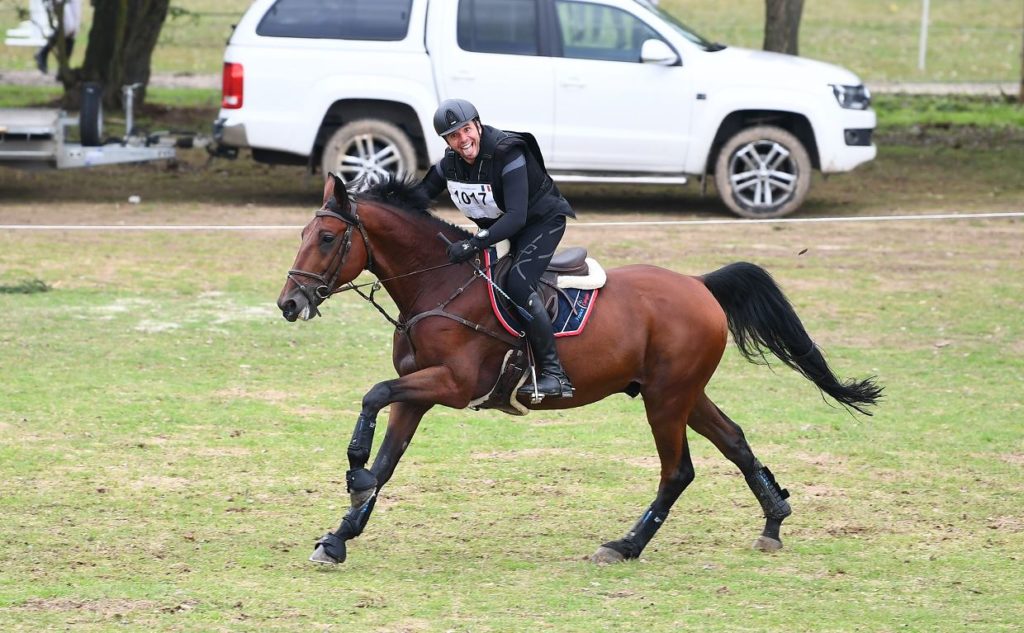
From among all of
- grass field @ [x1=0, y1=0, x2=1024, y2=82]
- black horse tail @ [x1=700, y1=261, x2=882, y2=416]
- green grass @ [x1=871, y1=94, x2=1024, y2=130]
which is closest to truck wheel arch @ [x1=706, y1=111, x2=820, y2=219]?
green grass @ [x1=871, y1=94, x2=1024, y2=130]

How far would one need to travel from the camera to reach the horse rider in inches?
275

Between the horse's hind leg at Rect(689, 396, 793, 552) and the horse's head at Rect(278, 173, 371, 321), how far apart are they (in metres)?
1.93

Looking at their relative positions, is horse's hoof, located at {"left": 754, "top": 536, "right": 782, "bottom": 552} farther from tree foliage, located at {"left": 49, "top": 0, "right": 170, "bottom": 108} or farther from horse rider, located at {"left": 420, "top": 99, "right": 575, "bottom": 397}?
tree foliage, located at {"left": 49, "top": 0, "right": 170, "bottom": 108}

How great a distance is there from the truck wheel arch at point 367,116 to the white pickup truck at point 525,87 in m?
0.02

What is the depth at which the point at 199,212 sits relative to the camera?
16.9 meters

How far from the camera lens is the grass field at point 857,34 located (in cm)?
3312

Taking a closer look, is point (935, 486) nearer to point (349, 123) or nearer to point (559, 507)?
point (559, 507)

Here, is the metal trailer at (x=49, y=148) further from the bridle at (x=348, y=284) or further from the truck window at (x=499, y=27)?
the bridle at (x=348, y=284)

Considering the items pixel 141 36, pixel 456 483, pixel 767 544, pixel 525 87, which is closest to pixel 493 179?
pixel 456 483

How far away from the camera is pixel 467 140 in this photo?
7.00 meters

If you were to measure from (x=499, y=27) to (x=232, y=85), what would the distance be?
3.06 metres

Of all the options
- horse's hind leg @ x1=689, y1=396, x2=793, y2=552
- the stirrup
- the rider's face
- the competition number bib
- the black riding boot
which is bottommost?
horse's hind leg @ x1=689, y1=396, x2=793, y2=552

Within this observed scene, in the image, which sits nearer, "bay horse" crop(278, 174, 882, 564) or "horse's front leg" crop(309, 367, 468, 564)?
"horse's front leg" crop(309, 367, 468, 564)

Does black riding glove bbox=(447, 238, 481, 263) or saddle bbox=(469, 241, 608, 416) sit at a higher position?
black riding glove bbox=(447, 238, 481, 263)
